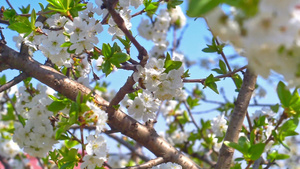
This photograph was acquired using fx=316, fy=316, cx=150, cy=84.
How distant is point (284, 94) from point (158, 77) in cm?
56

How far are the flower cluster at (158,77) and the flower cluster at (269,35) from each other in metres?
0.80

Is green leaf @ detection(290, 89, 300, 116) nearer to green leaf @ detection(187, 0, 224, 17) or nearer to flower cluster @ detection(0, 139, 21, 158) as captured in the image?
green leaf @ detection(187, 0, 224, 17)

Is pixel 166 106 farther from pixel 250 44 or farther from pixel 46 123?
pixel 250 44

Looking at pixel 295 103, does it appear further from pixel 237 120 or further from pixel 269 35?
pixel 269 35

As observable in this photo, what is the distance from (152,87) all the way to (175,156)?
1.77ft

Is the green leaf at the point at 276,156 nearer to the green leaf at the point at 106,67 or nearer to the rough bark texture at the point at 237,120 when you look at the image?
the rough bark texture at the point at 237,120

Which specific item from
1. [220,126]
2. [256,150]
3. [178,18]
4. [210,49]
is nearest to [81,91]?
[210,49]

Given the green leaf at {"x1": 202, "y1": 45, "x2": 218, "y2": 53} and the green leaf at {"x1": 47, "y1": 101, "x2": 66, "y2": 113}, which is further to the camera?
the green leaf at {"x1": 202, "y1": 45, "x2": 218, "y2": 53}

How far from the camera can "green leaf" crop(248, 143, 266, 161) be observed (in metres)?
1.30

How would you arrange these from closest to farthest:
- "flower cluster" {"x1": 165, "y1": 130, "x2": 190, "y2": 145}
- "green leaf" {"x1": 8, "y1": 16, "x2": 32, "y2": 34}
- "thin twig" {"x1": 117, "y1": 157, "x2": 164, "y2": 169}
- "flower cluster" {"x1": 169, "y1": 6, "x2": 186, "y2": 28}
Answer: "green leaf" {"x1": 8, "y1": 16, "x2": 32, "y2": 34} < "thin twig" {"x1": 117, "y1": 157, "x2": 164, "y2": 169} < "flower cluster" {"x1": 165, "y1": 130, "x2": 190, "y2": 145} < "flower cluster" {"x1": 169, "y1": 6, "x2": 186, "y2": 28}

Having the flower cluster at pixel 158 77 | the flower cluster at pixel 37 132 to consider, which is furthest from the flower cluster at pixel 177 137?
the flower cluster at pixel 158 77

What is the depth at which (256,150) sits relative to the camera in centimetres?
132

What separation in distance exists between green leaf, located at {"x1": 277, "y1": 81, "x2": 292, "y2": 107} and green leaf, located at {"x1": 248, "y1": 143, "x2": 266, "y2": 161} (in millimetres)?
248

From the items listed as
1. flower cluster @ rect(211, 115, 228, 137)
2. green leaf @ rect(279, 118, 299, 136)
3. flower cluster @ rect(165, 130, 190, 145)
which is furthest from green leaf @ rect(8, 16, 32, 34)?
flower cluster @ rect(165, 130, 190, 145)
